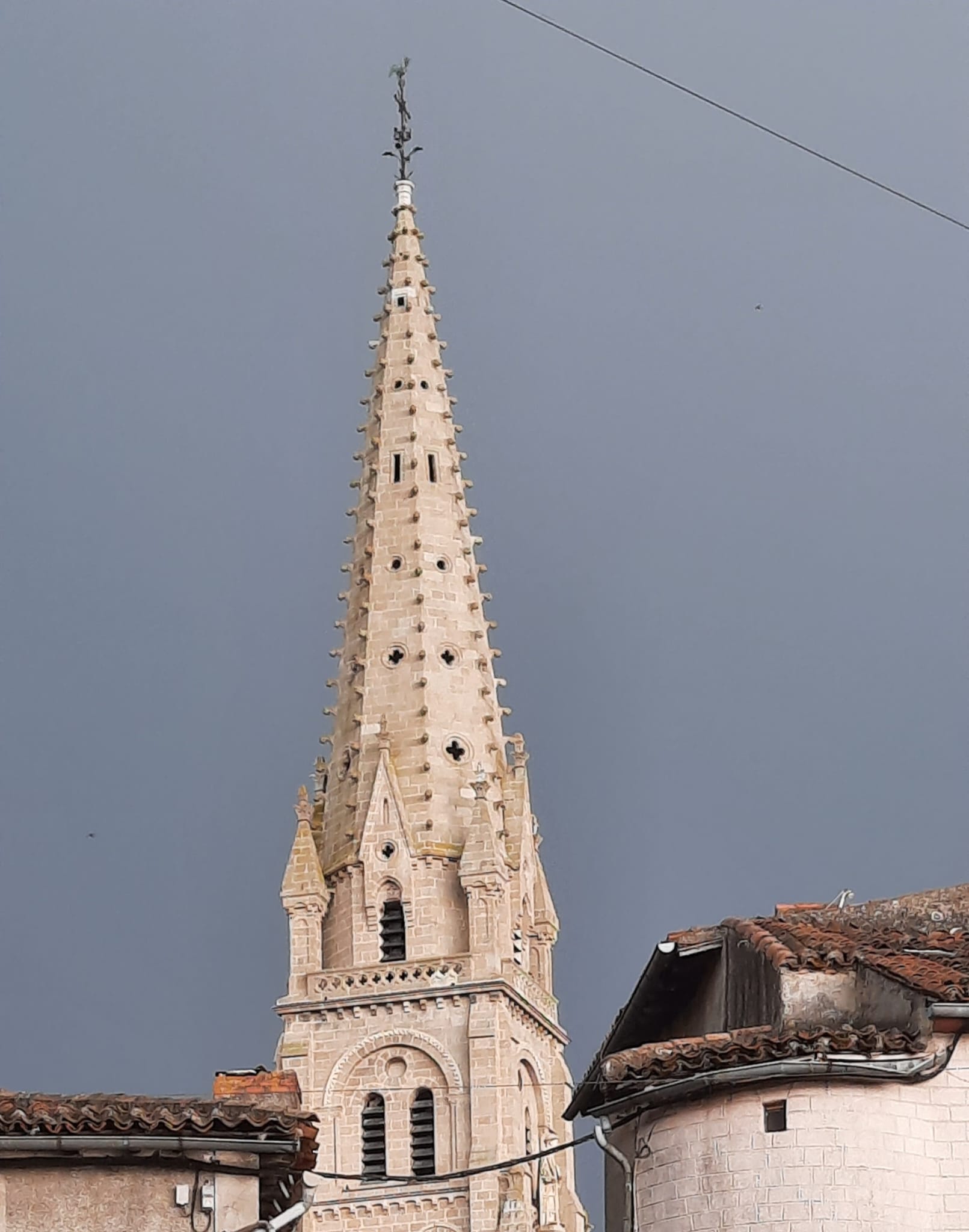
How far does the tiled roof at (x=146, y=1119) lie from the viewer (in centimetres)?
2894

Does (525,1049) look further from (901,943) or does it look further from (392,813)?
(901,943)

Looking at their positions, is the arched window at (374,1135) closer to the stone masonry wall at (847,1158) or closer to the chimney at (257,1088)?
the chimney at (257,1088)

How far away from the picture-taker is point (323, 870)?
10800 centimetres

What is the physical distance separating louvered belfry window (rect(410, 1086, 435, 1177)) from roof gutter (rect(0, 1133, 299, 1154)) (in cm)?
7373

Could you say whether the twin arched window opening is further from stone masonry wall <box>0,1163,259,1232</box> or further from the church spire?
stone masonry wall <box>0,1163,259,1232</box>

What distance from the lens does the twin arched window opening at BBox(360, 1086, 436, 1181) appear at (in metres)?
102

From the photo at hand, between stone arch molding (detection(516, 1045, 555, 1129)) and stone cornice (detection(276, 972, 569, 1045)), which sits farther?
stone arch molding (detection(516, 1045, 555, 1129))

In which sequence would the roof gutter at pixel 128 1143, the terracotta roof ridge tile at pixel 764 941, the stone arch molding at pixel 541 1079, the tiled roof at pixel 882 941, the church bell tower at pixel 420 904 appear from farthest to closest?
1. the stone arch molding at pixel 541 1079
2. the church bell tower at pixel 420 904
3. the terracotta roof ridge tile at pixel 764 941
4. the tiled roof at pixel 882 941
5. the roof gutter at pixel 128 1143

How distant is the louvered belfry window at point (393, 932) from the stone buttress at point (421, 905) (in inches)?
2.8

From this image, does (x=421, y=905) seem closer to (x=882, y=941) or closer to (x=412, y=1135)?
(x=412, y=1135)

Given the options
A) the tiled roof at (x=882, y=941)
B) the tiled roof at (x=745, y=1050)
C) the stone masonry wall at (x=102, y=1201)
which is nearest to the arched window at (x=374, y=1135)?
the tiled roof at (x=882, y=941)

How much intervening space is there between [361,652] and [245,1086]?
75.7 m

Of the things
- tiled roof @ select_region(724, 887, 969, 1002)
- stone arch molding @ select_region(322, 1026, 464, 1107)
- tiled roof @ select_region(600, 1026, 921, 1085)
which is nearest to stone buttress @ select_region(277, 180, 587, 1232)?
stone arch molding @ select_region(322, 1026, 464, 1107)

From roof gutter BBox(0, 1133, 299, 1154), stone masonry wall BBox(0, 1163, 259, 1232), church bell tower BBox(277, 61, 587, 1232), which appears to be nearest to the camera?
roof gutter BBox(0, 1133, 299, 1154)
